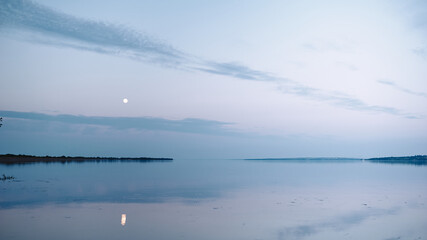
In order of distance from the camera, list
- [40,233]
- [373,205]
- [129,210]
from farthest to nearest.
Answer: [373,205]
[129,210]
[40,233]

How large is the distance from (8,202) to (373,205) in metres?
27.5

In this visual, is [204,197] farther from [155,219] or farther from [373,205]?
[373,205]

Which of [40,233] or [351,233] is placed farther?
[351,233]

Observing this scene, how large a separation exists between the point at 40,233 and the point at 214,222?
893 centimetres

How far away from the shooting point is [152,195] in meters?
31.3

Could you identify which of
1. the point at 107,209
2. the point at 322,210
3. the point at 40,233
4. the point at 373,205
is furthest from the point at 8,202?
the point at 373,205

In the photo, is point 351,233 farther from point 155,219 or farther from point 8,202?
point 8,202

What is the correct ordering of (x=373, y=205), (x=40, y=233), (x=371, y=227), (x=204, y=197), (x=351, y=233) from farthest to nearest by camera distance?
(x=204, y=197) < (x=373, y=205) < (x=371, y=227) < (x=351, y=233) < (x=40, y=233)

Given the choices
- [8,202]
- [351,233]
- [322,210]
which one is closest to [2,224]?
[8,202]

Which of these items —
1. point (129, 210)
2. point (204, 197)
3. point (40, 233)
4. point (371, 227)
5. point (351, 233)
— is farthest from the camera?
point (204, 197)

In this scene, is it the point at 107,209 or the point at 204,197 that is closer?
the point at 107,209

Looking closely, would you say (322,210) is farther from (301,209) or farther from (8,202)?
(8,202)

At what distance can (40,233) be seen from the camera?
16219mm

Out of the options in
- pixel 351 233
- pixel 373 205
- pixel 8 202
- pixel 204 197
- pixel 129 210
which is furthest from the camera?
pixel 204 197
